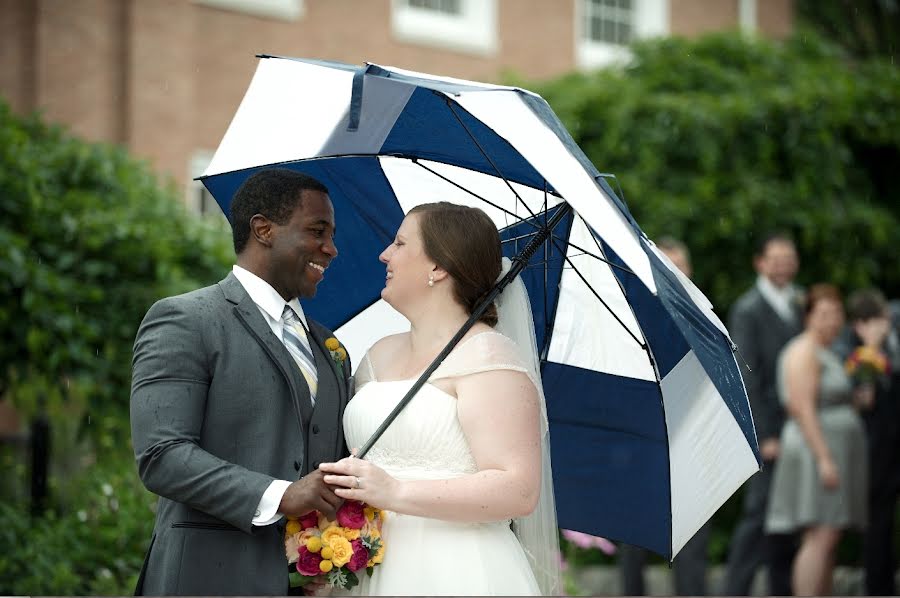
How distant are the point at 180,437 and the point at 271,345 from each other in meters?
0.41

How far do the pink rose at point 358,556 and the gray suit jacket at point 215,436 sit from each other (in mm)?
198

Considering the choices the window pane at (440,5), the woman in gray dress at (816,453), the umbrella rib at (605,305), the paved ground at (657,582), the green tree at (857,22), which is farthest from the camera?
the green tree at (857,22)

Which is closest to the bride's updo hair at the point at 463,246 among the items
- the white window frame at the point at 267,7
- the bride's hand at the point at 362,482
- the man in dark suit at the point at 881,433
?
the bride's hand at the point at 362,482

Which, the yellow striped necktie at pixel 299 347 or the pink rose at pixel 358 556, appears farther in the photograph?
the yellow striped necktie at pixel 299 347

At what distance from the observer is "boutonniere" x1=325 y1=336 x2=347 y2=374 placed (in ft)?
13.9

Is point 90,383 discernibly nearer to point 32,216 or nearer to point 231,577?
point 32,216

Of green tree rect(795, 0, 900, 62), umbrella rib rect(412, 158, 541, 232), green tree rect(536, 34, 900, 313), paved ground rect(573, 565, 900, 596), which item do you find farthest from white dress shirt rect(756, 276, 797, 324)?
green tree rect(795, 0, 900, 62)

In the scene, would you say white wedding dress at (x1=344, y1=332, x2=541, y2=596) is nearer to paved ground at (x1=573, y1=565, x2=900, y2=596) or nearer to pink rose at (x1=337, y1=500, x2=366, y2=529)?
pink rose at (x1=337, y1=500, x2=366, y2=529)

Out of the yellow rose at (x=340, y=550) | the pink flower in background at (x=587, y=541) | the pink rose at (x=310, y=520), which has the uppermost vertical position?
the pink rose at (x=310, y=520)

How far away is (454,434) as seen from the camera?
4051mm

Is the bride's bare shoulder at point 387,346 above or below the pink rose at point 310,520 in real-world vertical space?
above

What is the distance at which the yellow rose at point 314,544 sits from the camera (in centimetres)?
388

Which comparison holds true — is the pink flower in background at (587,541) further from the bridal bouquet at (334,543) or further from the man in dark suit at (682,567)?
the bridal bouquet at (334,543)

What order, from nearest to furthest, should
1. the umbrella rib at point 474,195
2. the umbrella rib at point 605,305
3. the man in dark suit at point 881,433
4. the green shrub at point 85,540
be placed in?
the umbrella rib at point 605,305
the umbrella rib at point 474,195
the green shrub at point 85,540
the man in dark suit at point 881,433
